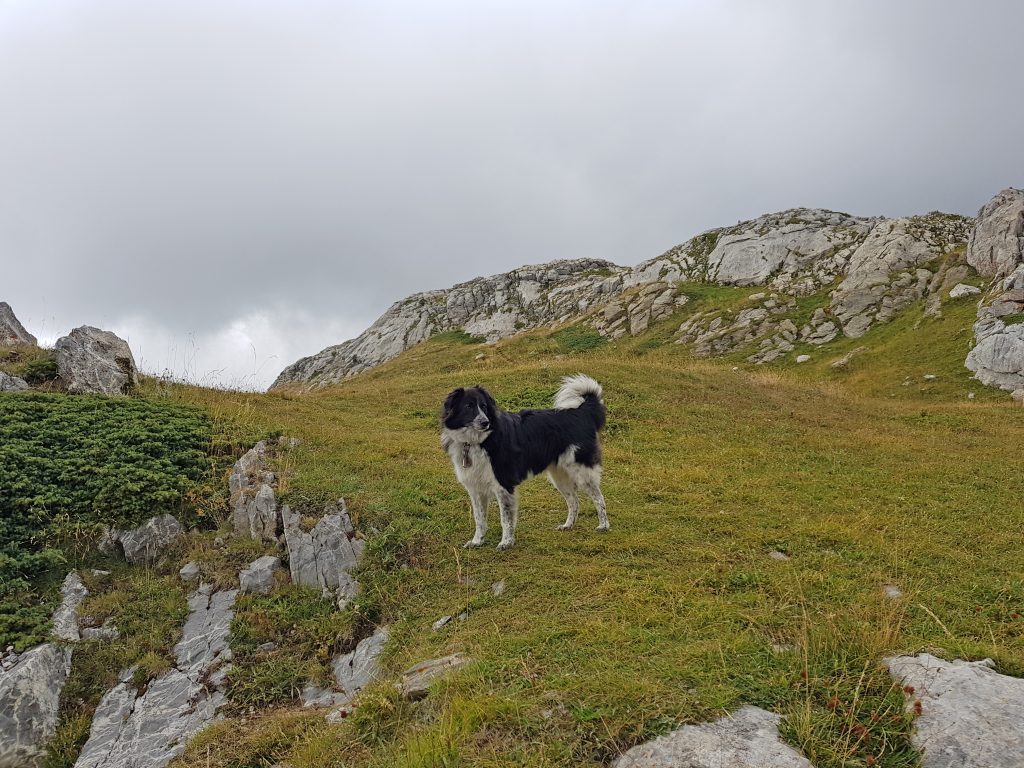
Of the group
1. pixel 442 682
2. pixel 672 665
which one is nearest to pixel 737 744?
pixel 672 665

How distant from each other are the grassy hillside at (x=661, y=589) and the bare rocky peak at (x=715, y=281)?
70.1ft

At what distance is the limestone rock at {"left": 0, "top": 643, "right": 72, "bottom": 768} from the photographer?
627 cm

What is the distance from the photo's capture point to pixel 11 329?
76.3 ft

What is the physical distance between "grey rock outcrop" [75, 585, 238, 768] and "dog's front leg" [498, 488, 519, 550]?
401 centimetres

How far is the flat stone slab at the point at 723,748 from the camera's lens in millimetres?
3607

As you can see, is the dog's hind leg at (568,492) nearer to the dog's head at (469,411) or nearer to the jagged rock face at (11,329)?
the dog's head at (469,411)

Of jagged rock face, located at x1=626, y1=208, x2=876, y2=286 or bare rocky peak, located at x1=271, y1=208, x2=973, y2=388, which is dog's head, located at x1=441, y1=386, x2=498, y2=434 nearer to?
bare rocky peak, located at x1=271, y1=208, x2=973, y2=388

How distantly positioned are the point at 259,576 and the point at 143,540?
2.35 m

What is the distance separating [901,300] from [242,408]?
38.7 m

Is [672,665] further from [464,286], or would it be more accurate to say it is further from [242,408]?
[464,286]

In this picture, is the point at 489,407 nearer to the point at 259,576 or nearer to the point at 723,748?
the point at 259,576

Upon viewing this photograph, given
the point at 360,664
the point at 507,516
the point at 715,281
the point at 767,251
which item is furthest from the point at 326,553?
the point at 767,251

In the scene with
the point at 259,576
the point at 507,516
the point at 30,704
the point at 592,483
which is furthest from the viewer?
the point at 592,483

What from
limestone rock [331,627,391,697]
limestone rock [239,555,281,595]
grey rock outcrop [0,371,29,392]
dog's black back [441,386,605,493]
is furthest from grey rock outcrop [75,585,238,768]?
grey rock outcrop [0,371,29,392]
